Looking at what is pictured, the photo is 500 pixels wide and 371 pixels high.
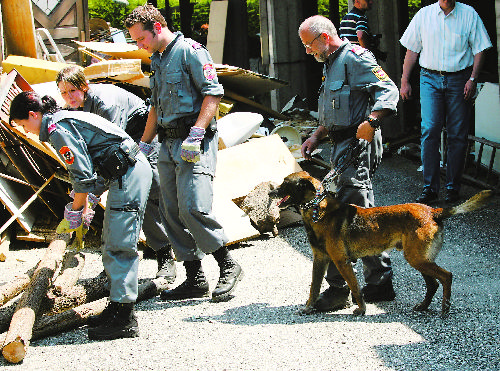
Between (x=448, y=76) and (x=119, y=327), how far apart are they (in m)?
4.44

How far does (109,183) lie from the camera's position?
4.39 meters

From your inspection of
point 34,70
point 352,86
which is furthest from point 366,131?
point 34,70

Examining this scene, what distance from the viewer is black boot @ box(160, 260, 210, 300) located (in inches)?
200

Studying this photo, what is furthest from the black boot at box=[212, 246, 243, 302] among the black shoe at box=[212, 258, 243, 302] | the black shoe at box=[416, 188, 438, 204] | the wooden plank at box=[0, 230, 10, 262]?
the black shoe at box=[416, 188, 438, 204]

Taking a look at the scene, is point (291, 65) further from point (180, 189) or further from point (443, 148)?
point (180, 189)

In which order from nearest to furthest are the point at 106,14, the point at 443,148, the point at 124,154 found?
the point at 124,154 → the point at 443,148 → the point at 106,14

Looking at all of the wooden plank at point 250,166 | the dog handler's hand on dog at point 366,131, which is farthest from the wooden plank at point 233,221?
the dog handler's hand on dog at point 366,131

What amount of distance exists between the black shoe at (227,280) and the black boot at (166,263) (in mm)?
639

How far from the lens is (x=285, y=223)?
7.12 m

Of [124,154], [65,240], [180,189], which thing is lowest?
[65,240]

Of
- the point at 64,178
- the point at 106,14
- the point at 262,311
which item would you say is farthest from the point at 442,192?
the point at 106,14

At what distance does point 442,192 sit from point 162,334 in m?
4.29

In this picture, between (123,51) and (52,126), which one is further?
(123,51)

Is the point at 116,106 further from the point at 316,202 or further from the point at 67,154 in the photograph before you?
the point at 316,202
